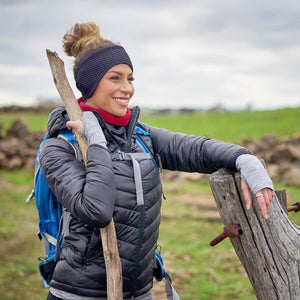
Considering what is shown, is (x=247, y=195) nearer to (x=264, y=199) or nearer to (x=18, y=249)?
(x=264, y=199)

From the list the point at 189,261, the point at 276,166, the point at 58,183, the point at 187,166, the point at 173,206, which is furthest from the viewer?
the point at 276,166

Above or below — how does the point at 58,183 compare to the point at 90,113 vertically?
below

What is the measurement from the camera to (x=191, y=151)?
2.89m

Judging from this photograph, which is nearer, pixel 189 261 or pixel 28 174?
pixel 189 261

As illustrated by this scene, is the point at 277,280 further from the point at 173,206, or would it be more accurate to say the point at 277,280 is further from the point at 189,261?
the point at 173,206

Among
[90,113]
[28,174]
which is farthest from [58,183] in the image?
[28,174]

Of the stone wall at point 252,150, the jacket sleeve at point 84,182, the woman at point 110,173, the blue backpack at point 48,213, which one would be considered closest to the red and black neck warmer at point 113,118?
the woman at point 110,173

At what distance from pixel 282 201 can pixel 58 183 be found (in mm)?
1277

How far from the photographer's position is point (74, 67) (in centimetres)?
304

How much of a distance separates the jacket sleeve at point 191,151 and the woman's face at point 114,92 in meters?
0.28

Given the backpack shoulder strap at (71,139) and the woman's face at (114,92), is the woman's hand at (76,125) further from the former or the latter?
the woman's face at (114,92)

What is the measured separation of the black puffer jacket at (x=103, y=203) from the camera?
2461 mm

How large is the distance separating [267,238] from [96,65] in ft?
4.66

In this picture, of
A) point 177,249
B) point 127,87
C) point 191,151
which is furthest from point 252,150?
point 127,87
